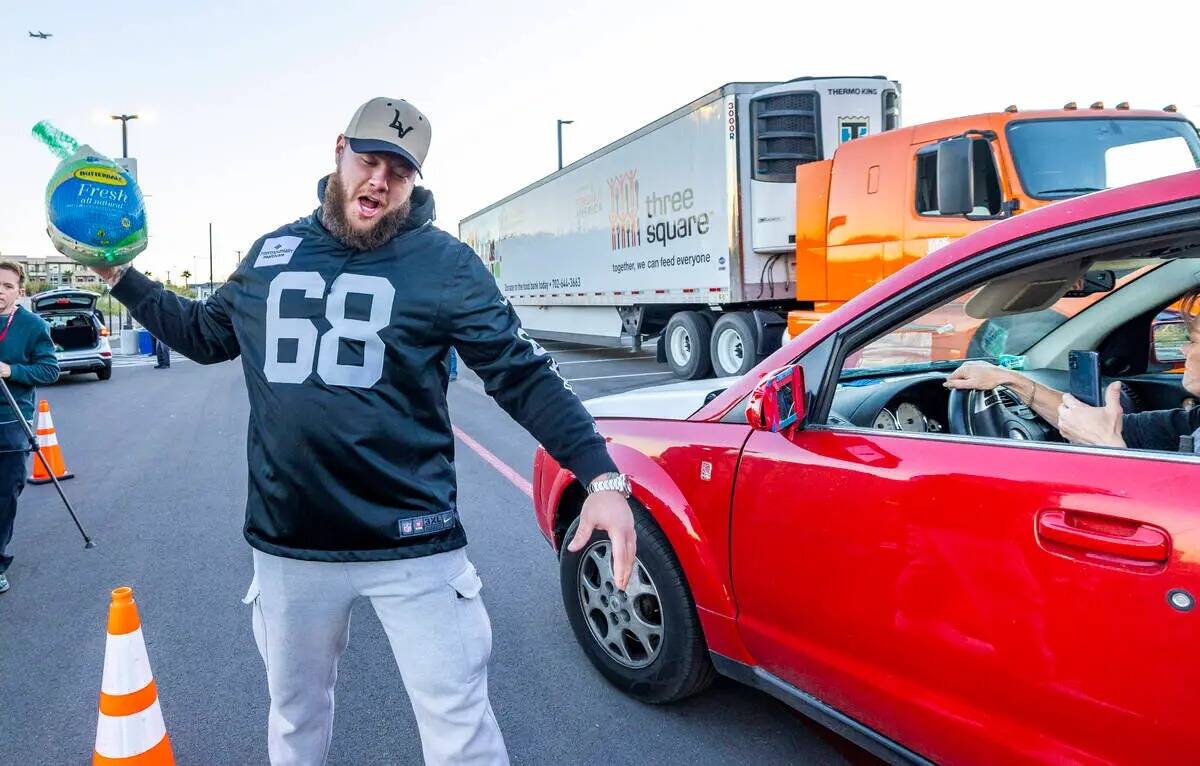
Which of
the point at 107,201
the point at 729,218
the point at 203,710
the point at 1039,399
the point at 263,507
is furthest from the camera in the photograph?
the point at 729,218

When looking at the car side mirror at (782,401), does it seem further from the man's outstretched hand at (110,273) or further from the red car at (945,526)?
the man's outstretched hand at (110,273)

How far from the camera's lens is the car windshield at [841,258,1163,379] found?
2807 mm

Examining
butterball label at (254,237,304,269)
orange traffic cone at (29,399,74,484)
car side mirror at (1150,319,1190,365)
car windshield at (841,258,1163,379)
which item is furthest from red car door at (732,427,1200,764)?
orange traffic cone at (29,399,74,484)

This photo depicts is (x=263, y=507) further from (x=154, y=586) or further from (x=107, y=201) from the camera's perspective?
(x=154, y=586)

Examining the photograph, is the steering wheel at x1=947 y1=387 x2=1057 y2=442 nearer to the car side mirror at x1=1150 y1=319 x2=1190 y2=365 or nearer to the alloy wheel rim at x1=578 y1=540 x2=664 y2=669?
the car side mirror at x1=1150 y1=319 x2=1190 y2=365

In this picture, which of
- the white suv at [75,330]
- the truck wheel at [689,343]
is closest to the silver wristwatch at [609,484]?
the truck wheel at [689,343]

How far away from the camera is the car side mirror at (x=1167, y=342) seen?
3.09 m

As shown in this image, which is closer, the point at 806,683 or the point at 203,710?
Answer: the point at 806,683

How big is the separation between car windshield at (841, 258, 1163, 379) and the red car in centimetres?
1

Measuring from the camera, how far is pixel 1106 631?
1.59 metres

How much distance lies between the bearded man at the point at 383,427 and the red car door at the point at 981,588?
64 cm

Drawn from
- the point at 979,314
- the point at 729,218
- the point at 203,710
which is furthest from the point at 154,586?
the point at 729,218

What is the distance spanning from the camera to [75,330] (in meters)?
15.6

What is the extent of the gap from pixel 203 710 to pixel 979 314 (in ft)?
9.88
